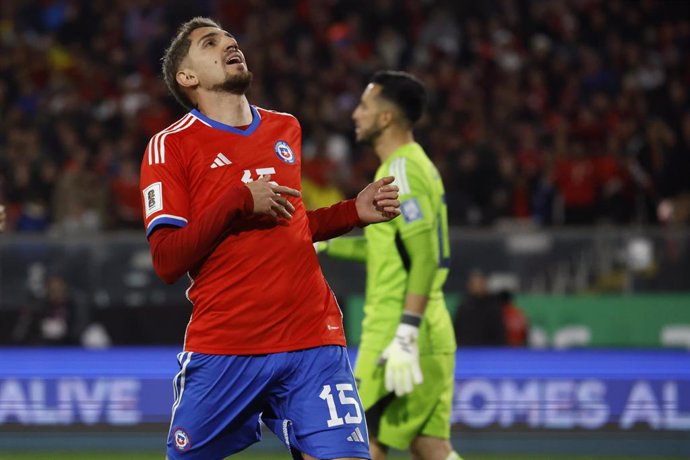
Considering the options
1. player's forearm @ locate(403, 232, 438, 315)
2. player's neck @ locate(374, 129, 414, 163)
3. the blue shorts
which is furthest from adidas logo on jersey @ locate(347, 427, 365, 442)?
player's neck @ locate(374, 129, 414, 163)

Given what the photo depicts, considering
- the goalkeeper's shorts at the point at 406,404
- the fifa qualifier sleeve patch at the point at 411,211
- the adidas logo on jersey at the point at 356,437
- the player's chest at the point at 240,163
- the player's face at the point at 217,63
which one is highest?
the player's face at the point at 217,63

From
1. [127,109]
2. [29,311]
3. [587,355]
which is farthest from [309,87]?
[587,355]

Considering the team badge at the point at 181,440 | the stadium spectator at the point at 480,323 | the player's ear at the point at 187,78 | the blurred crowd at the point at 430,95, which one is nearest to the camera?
the team badge at the point at 181,440

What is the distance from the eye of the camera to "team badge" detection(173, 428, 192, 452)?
13.6ft

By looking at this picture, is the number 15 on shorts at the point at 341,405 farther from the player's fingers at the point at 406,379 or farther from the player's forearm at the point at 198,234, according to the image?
the player's fingers at the point at 406,379

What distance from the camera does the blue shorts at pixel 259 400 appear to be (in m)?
4.12

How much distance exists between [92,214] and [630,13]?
8045 millimetres

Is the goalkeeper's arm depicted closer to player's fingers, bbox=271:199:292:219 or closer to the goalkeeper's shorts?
the goalkeeper's shorts

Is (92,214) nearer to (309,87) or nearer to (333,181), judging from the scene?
(333,181)

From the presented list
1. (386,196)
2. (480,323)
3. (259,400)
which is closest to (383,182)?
(386,196)

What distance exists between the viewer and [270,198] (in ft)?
12.9

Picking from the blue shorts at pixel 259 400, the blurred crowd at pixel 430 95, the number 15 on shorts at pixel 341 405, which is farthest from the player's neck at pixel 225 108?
the blurred crowd at pixel 430 95

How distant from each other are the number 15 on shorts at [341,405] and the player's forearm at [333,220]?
58 centimetres

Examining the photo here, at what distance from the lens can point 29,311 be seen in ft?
36.3
